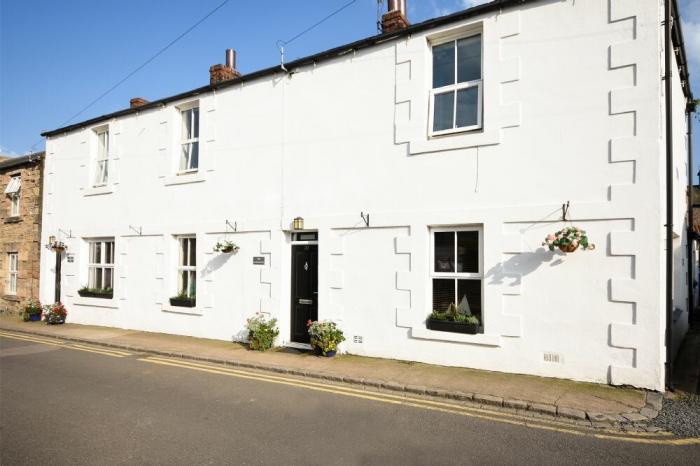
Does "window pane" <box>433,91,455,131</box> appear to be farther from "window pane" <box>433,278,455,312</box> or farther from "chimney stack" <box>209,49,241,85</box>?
"chimney stack" <box>209,49,241,85</box>

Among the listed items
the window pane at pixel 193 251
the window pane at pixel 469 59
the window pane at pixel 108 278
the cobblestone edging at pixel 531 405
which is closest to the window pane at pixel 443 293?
the cobblestone edging at pixel 531 405

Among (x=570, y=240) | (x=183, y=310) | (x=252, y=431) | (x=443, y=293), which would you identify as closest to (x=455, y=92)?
(x=570, y=240)

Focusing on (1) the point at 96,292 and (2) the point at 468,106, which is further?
(1) the point at 96,292

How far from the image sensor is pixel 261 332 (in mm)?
9914

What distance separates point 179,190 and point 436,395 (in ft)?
29.5

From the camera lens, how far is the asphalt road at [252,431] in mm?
4668

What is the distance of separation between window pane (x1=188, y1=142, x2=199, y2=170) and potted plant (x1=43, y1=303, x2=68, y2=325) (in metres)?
6.85

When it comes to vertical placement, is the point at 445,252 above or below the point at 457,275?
above

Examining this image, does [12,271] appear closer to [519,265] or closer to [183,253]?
[183,253]

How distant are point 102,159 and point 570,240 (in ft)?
46.4

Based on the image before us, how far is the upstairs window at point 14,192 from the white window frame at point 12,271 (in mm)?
1643

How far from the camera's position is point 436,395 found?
21.9ft

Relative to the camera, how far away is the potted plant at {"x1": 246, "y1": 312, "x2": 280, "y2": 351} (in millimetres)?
9891

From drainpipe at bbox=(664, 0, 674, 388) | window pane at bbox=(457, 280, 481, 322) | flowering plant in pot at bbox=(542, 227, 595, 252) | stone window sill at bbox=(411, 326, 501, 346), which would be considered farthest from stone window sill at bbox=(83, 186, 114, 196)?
drainpipe at bbox=(664, 0, 674, 388)
